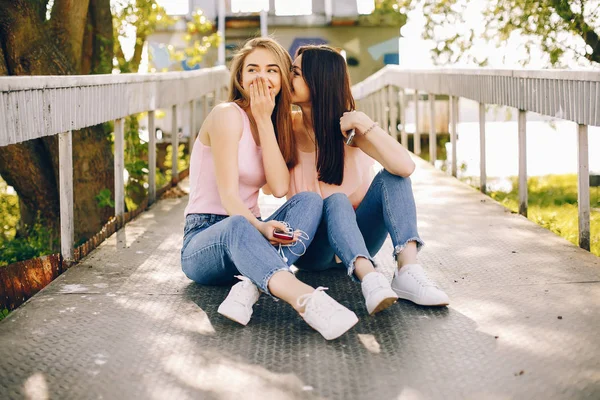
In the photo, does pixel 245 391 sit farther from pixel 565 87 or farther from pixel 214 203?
pixel 565 87

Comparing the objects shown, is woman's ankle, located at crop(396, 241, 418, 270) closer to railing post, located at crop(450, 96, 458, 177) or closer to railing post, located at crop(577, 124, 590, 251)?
railing post, located at crop(577, 124, 590, 251)

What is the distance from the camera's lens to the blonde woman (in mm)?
3008

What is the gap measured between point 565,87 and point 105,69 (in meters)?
3.57

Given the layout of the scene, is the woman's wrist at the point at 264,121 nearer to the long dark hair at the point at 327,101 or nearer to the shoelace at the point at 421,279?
the long dark hair at the point at 327,101

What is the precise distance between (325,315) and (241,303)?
33 cm

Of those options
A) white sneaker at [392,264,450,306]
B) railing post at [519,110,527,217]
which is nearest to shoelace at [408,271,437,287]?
white sneaker at [392,264,450,306]

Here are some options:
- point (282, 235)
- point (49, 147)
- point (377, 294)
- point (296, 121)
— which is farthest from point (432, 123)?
point (377, 294)

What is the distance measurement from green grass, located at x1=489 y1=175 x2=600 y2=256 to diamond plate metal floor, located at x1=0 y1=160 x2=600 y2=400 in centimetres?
129

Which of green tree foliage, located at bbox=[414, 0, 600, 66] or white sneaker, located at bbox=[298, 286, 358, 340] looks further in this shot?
green tree foliage, located at bbox=[414, 0, 600, 66]

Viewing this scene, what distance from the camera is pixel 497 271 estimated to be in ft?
12.2

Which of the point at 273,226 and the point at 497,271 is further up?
the point at 273,226

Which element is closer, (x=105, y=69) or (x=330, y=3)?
(x=105, y=69)

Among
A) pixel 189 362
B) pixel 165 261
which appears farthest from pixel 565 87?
pixel 189 362

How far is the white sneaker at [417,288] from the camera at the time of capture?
3.18m
